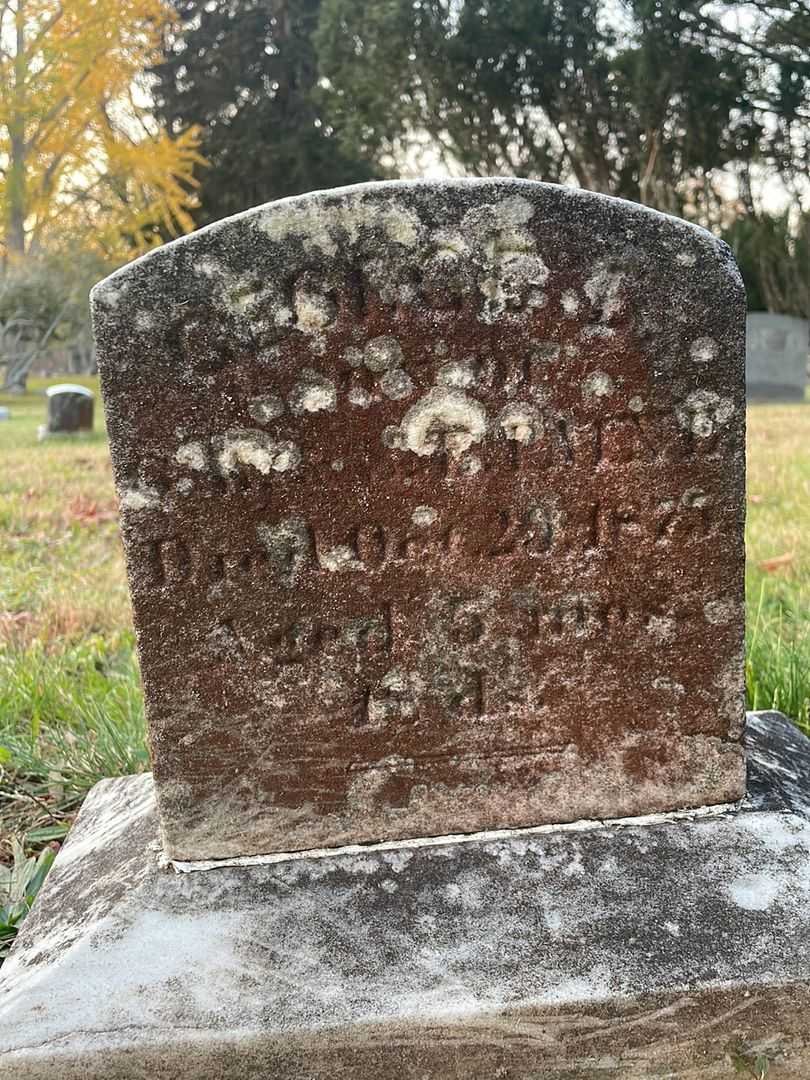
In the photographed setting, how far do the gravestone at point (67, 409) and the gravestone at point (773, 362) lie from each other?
9680 millimetres

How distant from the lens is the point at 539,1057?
1.22 metres

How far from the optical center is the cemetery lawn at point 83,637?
2.24 meters

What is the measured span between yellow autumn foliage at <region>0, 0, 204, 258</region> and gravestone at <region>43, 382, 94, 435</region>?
8.08 m

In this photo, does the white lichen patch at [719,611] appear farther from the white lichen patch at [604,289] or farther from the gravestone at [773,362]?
the gravestone at [773,362]

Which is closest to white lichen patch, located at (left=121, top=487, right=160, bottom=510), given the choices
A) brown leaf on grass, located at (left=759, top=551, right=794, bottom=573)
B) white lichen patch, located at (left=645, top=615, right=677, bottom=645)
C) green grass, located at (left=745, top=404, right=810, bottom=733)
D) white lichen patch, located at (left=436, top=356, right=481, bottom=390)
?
white lichen patch, located at (left=436, top=356, right=481, bottom=390)

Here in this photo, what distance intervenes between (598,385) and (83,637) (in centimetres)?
244

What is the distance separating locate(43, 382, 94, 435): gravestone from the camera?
1070cm

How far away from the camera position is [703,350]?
1444 millimetres

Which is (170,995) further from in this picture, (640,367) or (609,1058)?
(640,367)

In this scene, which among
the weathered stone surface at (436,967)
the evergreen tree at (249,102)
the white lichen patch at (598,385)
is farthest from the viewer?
the evergreen tree at (249,102)

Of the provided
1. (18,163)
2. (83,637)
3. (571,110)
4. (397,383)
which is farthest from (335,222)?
(571,110)

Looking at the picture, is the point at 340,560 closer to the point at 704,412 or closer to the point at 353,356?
the point at 353,356

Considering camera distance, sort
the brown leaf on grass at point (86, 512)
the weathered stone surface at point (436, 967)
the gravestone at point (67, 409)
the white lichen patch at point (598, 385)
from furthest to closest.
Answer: the gravestone at point (67, 409)
the brown leaf on grass at point (86, 512)
the white lichen patch at point (598, 385)
the weathered stone surface at point (436, 967)

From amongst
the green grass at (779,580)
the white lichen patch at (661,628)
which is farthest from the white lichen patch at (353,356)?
the green grass at (779,580)
